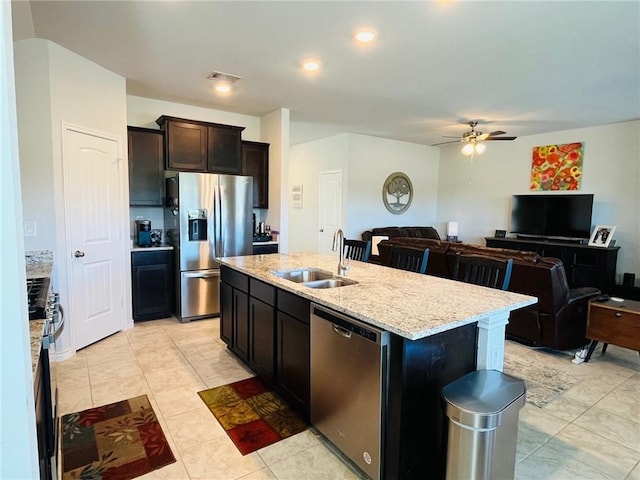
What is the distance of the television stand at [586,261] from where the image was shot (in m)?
5.52

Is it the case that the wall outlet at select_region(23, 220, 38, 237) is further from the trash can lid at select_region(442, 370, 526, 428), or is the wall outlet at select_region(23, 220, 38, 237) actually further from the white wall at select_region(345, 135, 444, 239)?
the white wall at select_region(345, 135, 444, 239)

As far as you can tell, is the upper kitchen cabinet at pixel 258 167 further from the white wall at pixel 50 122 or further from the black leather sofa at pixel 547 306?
the black leather sofa at pixel 547 306

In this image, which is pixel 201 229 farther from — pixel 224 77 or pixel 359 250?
pixel 359 250

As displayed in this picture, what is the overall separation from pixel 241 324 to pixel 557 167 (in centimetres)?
618

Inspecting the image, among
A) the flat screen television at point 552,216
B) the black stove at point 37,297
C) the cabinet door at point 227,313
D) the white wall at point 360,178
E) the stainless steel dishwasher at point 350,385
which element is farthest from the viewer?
the white wall at point 360,178

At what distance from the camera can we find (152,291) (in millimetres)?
4445

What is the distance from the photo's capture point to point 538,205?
21.3 ft

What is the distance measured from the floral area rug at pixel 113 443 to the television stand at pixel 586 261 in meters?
6.15

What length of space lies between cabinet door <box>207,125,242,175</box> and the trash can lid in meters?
3.98

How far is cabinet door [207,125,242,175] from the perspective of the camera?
477cm

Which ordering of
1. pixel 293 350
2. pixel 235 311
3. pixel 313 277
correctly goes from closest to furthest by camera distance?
pixel 293 350, pixel 313 277, pixel 235 311

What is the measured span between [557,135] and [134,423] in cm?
736

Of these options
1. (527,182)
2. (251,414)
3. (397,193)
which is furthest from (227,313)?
(527,182)

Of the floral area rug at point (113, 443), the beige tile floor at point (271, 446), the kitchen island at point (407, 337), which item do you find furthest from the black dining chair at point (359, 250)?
the floral area rug at point (113, 443)
